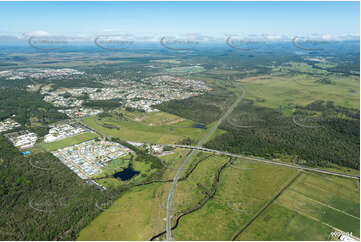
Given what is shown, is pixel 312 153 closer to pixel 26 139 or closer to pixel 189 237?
pixel 189 237

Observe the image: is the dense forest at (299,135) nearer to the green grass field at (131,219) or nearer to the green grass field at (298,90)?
the green grass field at (298,90)

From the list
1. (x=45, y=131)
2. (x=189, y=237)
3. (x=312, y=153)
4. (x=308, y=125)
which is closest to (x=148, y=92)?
(x=45, y=131)

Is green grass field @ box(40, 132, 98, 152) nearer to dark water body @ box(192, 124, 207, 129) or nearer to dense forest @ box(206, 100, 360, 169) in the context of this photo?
dark water body @ box(192, 124, 207, 129)

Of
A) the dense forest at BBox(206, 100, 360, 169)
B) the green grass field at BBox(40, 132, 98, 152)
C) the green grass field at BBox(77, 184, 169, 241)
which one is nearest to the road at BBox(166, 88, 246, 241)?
the green grass field at BBox(77, 184, 169, 241)

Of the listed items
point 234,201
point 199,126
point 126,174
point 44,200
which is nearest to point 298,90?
point 199,126

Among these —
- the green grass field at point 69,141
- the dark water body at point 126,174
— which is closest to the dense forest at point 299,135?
the dark water body at point 126,174

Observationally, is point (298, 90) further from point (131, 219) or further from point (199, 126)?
point (131, 219)
